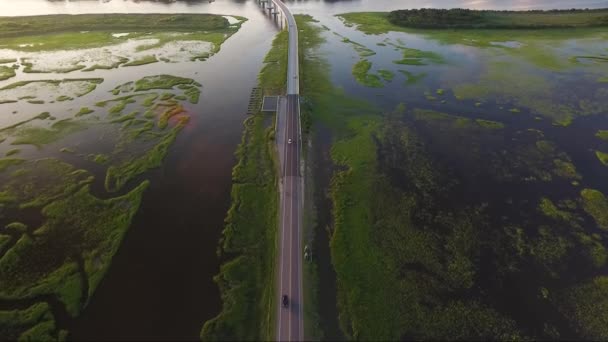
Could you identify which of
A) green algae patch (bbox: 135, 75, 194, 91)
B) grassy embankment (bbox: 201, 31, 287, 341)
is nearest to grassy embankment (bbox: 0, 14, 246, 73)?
green algae patch (bbox: 135, 75, 194, 91)

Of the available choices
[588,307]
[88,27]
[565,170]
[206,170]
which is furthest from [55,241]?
[88,27]

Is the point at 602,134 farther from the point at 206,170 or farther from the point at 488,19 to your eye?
the point at 488,19

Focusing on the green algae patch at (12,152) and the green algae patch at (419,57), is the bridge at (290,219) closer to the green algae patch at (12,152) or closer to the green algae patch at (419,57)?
the green algae patch at (419,57)

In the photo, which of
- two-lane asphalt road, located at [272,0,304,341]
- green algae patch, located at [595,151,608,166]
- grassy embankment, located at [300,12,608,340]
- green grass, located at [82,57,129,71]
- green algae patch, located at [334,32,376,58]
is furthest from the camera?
green algae patch, located at [334,32,376,58]

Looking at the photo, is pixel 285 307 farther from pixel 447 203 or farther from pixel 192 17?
pixel 192 17

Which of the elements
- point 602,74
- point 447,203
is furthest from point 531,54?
point 447,203

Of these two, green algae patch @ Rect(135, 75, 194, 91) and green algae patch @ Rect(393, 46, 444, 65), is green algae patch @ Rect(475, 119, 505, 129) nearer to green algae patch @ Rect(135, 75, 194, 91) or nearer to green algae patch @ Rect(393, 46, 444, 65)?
green algae patch @ Rect(393, 46, 444, 65)
